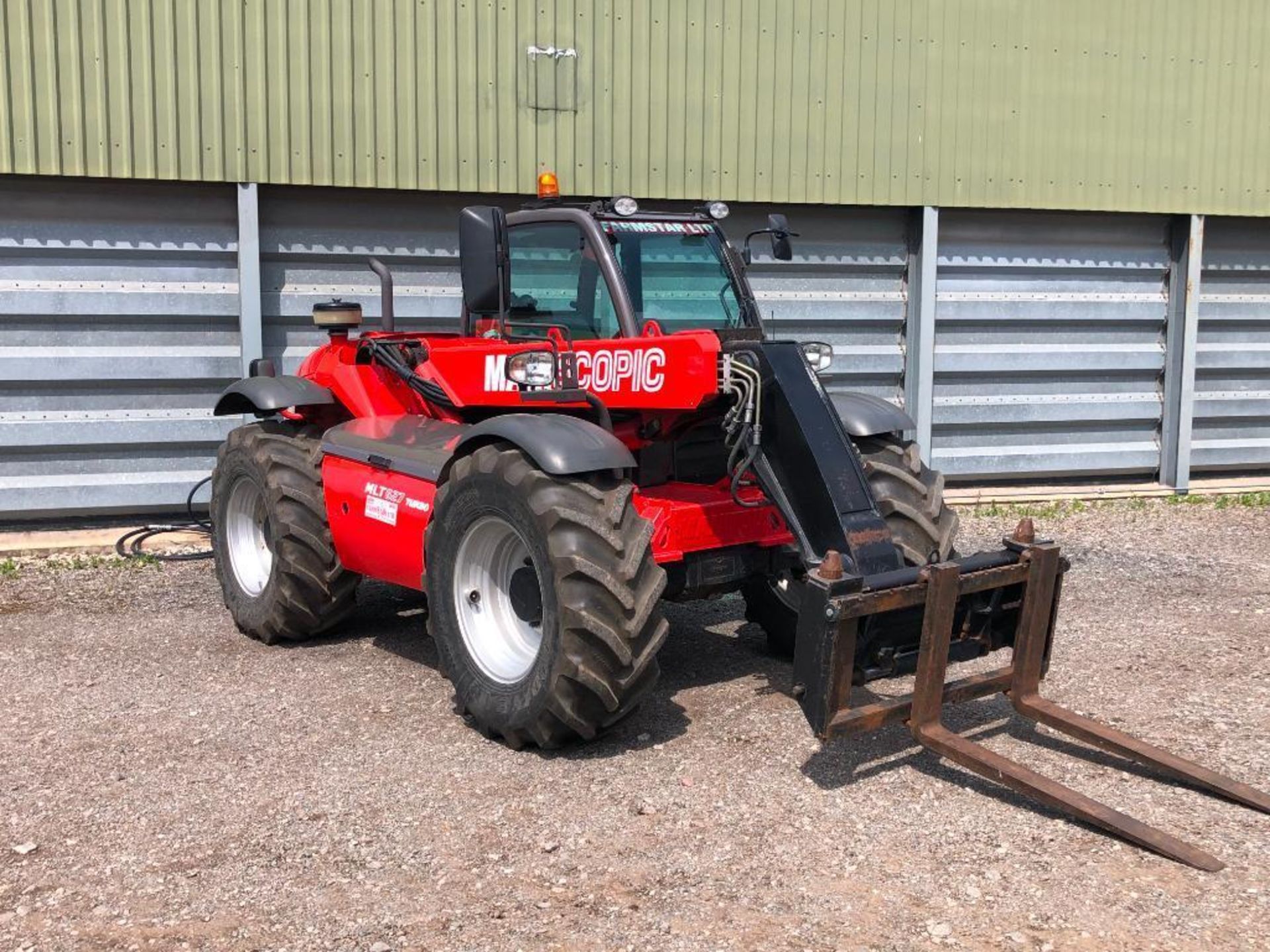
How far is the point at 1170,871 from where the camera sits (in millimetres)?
4258

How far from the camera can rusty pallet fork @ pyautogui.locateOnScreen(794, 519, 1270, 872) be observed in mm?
4633

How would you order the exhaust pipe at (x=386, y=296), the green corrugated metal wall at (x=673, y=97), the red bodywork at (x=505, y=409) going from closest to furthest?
the red bodywork at (x=505, y=409) < the exhaust pipe at (x=386, y=296) < the green corrugated metal wall at (x=673, y=97)

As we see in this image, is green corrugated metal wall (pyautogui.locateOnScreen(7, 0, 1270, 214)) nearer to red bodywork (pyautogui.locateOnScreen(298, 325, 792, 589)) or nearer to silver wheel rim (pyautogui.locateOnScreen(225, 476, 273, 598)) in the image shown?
red bodywork (pyautogui.locateOnScreen(298, 325, 792, 589))

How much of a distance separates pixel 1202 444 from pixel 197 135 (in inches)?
364

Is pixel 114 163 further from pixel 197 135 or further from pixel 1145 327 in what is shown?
pixel 1145 327

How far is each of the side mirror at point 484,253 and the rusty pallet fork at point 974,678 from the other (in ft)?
6.44

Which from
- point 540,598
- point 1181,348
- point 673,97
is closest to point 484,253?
point 540,598

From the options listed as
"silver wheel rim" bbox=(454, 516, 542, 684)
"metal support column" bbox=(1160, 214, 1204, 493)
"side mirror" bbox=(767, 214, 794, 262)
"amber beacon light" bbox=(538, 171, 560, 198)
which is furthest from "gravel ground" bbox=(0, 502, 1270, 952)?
"metal support column" bbox=(1160, 214, 1204, 493)

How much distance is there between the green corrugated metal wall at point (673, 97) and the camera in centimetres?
908

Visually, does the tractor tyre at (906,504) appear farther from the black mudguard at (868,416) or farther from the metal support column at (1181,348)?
the metal support column at (1181,348)

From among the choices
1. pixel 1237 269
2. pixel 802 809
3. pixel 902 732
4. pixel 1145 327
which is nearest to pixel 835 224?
pixel 1145 327

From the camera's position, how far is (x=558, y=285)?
6.15 m

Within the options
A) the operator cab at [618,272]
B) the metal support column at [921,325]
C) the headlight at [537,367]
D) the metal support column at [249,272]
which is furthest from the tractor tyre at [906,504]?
the metal support column at [921,325]

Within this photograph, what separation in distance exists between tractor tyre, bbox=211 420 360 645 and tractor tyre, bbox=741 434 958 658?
92.8 inches
